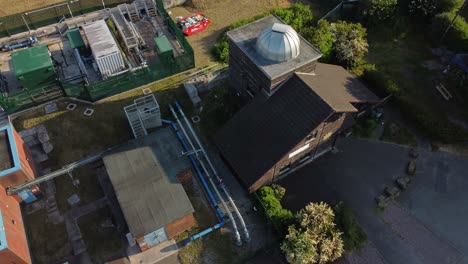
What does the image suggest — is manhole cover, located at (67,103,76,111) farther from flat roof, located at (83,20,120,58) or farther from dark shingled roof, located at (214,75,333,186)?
dark shingled roof, located at (214,75,333,186)

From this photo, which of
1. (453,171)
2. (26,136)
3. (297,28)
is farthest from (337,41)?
(26,136)

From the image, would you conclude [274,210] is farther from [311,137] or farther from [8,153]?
[8,153]

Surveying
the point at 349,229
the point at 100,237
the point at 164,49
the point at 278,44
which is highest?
the point at 278,44

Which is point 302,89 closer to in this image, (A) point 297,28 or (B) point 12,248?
(A) point 297,28

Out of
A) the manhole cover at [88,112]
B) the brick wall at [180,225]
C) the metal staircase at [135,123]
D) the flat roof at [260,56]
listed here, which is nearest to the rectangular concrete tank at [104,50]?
the manhole cover at [88,112]

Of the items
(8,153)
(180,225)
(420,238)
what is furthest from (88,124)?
(420,238)

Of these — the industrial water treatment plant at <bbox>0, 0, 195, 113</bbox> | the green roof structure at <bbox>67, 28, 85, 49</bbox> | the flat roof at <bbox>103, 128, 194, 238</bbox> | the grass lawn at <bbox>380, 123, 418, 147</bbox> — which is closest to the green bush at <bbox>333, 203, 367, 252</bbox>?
the grass lawn at <bbox>380, 123, 418, 147</bbox>

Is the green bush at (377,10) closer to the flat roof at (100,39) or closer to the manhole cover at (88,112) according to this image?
the flat roof at (100,39)
